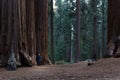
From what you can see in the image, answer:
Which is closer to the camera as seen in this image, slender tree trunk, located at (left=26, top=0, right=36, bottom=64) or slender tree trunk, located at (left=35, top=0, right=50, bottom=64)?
slender tree trunk, located at (left=26, top=0, right=36, bottom=64)

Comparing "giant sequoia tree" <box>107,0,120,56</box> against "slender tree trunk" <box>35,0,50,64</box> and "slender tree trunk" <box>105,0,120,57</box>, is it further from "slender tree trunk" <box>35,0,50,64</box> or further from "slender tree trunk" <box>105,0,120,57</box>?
"slender tree trunk" <box>35,0,50,64</box>

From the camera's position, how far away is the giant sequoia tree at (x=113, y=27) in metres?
12.8

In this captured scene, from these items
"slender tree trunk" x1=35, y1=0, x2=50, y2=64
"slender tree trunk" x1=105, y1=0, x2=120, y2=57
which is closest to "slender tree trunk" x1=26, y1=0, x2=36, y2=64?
"slender tree trunk" x1=35, y1=0, x2=50, y2=64

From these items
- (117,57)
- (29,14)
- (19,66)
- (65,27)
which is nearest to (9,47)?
(19,66)

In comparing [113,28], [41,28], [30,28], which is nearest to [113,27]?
[113,28]

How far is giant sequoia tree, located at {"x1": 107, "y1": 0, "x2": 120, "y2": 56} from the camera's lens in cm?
1283

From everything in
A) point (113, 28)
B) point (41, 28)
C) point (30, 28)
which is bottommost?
point (41, 28)

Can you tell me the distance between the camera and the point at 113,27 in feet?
44.7

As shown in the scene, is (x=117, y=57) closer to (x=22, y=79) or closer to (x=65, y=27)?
(x=22, y=79)

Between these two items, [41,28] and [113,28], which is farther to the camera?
[41,28]

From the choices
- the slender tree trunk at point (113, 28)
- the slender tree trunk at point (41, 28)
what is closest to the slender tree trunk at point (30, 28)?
the slender tree trunk at point (41, 28)

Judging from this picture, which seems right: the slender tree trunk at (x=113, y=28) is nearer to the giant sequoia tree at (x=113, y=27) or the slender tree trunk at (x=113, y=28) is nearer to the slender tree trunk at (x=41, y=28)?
the giant sequoia tree at (x=113, y=27)

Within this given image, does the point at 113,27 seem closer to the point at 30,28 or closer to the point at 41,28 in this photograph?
the point at 30,28

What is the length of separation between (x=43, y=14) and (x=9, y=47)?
21.4ft
